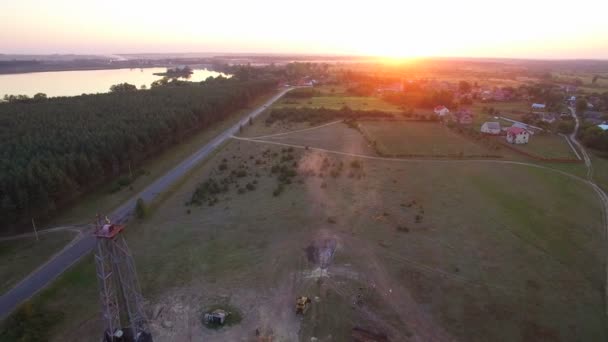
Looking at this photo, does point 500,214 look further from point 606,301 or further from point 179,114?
point 179,114

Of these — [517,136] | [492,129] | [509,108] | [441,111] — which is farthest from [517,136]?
[509,108]

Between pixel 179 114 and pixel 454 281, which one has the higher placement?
pixel 179 114

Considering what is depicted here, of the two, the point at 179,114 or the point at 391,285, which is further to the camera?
the point at 179,114

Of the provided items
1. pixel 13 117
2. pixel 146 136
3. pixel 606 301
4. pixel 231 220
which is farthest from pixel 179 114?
pixel 606 301

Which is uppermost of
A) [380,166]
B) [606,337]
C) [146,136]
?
[146,136]

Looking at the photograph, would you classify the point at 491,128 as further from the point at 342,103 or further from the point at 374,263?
the point at 374,263

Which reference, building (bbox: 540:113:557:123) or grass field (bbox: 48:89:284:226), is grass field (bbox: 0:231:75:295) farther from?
building (bbox: 540:113:557:123)
